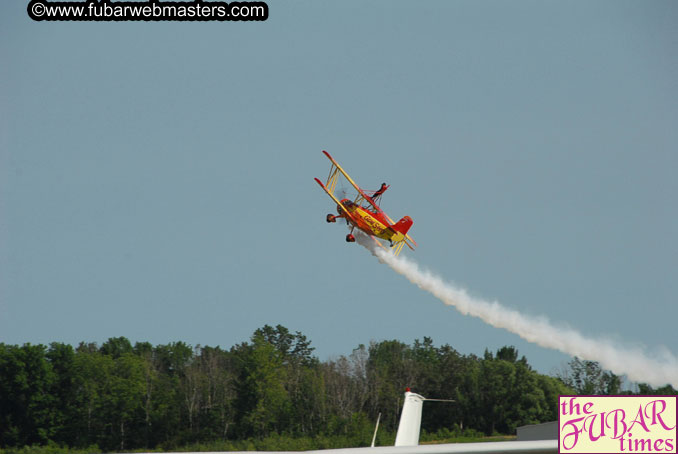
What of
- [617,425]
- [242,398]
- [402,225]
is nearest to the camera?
[617,425]

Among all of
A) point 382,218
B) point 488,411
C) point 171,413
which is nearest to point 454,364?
point 488,411

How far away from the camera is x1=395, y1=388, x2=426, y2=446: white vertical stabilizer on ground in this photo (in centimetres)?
2820

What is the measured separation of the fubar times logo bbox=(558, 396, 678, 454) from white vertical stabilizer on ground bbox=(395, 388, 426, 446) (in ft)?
35.8

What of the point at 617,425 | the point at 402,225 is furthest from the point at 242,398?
the point at 617,425

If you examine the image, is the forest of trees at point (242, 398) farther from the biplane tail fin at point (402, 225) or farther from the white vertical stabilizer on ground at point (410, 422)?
the white vertical stabilizer on ground at point (410, 422)

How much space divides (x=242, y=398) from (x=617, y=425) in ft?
256

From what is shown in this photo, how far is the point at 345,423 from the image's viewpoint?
87625 mm

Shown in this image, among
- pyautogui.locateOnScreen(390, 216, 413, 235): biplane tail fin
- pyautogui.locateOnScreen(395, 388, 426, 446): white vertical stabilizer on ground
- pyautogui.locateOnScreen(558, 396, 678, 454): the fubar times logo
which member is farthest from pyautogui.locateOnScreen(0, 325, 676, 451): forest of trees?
pyautogui.locateOnScreen(558, 396, 678, 454): the fubar times logo

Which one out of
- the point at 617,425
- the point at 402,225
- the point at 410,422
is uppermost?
the point at 402,225

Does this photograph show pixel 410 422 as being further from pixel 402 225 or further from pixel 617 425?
pixel 402 225

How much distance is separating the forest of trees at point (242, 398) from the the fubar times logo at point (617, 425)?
209 ft

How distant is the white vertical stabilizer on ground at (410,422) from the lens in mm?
28203

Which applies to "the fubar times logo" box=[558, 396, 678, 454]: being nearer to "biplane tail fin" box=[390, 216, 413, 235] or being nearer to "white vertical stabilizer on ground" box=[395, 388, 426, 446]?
"white vertical stabilizer on ground" box=[395, 388, 426, 446]

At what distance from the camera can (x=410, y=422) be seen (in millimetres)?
28562
